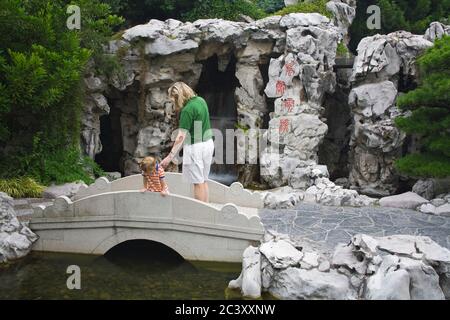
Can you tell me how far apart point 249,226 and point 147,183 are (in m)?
1.73

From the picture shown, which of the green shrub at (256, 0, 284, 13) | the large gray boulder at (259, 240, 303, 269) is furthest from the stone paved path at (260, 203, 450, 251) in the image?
the green shrub at (256, 0, 284, 13)

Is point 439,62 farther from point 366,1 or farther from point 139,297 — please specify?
point 366,1

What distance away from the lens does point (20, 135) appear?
10.5 metres

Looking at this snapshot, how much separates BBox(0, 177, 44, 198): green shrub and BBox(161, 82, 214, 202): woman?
444cm

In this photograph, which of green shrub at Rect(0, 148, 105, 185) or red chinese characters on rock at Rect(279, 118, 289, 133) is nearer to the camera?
green shrub at Rect(0, 148, 105, 185)

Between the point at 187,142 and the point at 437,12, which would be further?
the point at 437,12

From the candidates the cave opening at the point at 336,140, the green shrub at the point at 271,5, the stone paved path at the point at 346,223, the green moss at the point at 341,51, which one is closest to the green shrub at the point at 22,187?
the stone paved path at the point at 346,223

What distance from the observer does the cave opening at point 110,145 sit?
1666 centimetres

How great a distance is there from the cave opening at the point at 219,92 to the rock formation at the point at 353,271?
375 inches

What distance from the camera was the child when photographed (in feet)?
22.0

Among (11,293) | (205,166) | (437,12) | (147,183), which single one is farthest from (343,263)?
(437,12)

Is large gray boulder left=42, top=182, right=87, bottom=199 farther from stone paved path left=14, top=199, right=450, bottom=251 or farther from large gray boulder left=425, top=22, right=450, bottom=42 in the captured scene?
large gray boulder left=425, top=22, right=450, bottom=42

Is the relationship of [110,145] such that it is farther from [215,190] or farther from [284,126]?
[215,190]

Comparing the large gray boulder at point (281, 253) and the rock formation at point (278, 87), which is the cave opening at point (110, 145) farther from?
the large gray boulder at point (281, 253)
